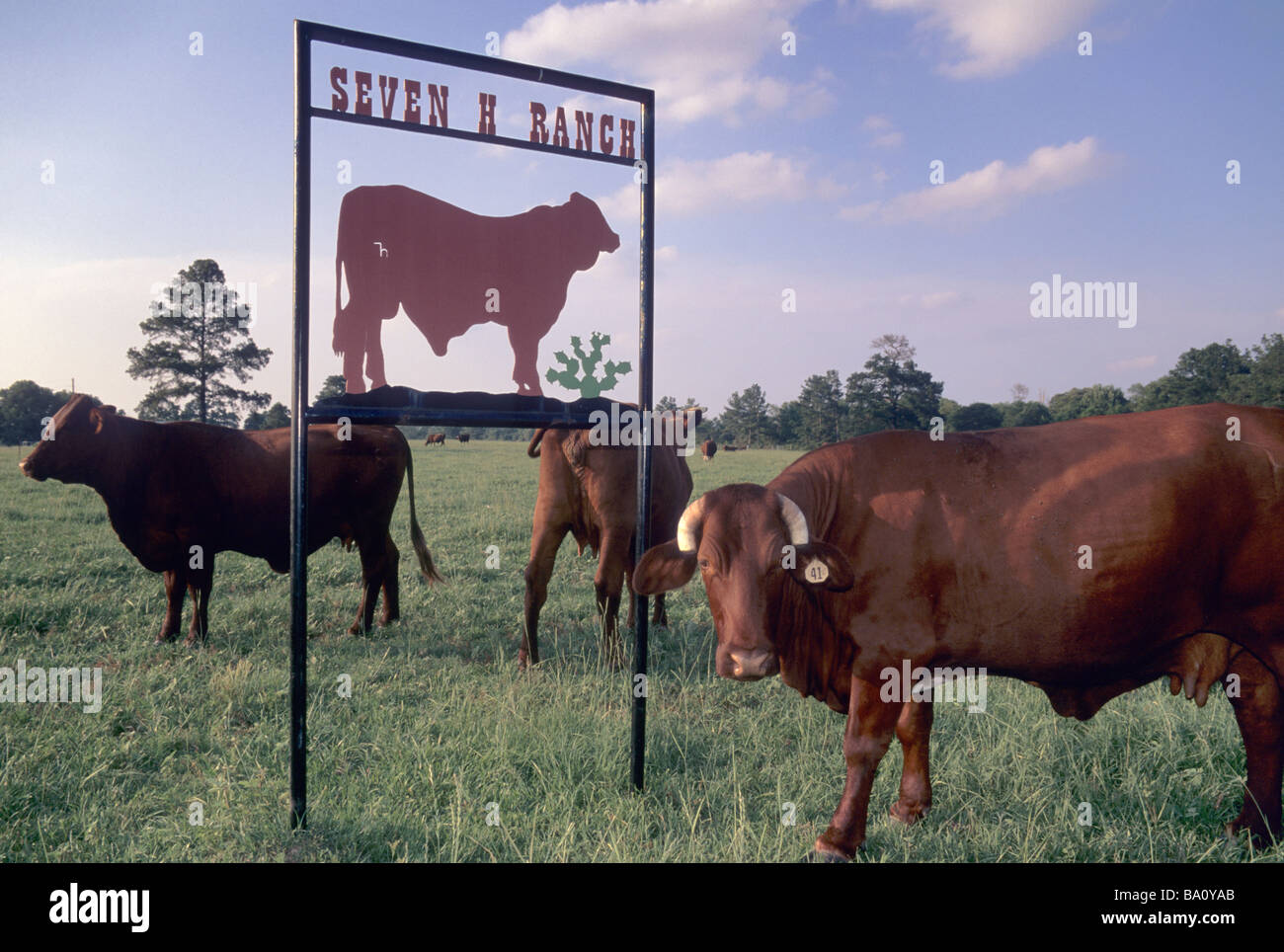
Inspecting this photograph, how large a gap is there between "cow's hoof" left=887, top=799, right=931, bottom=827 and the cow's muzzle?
121cm

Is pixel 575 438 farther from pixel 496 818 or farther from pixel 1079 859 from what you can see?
pixel 1079 859

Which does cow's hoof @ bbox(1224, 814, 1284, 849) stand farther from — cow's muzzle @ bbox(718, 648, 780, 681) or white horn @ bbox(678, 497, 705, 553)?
white horn @ bbox(678, 497, 705, 553)

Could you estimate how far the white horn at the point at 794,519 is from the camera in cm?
279

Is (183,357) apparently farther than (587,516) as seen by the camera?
Yes

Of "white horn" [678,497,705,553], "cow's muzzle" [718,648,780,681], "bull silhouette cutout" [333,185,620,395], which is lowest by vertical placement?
"cow's muzzle" [718,648,780,681]

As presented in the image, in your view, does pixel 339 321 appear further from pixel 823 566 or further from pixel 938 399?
pixel 938 399

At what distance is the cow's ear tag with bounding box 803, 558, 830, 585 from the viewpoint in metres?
2.75

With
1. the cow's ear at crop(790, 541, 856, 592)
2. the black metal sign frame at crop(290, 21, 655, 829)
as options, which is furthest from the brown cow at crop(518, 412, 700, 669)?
the cow's ear at crop(790, 541, 856, 592)

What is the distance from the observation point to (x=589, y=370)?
Result: 3.68 metres

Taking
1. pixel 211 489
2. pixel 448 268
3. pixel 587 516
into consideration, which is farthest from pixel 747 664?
pixel 211 489

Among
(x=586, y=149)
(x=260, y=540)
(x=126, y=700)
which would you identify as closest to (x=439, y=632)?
(x=260, y=540)
